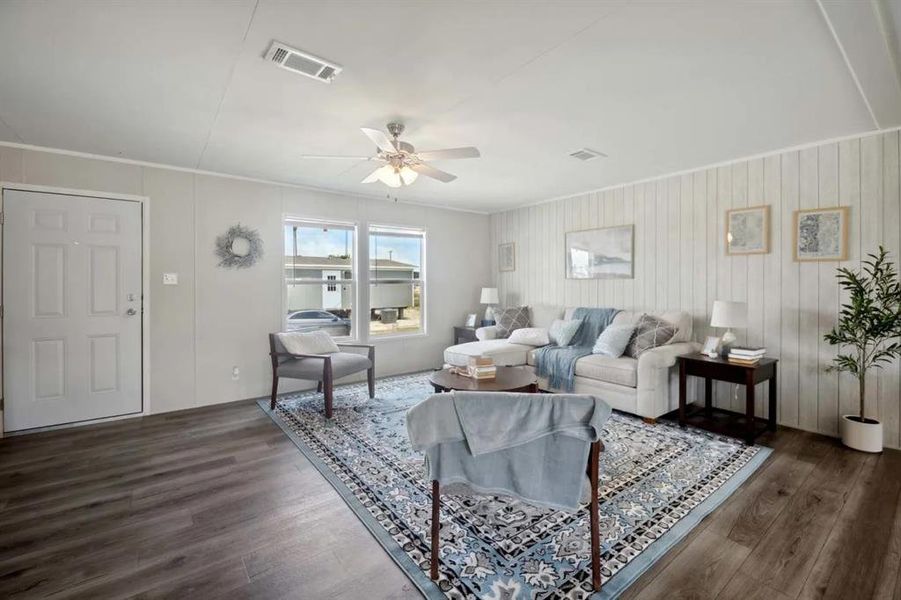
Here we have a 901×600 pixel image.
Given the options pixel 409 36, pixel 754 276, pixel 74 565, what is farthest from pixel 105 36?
pixel 754 276

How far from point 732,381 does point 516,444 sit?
2.66 metres

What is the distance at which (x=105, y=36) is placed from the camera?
1954 millimetres

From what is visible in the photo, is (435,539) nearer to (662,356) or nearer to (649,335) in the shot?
(662,356)

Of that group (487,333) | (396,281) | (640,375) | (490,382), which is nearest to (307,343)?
(396,281)

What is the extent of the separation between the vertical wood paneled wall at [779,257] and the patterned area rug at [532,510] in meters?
0.96

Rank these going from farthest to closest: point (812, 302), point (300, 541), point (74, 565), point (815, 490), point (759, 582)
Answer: point (812, 302), point (815, 490), point (300, 541), point (74, 565), point (759, 582)

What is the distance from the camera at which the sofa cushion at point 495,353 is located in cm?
460

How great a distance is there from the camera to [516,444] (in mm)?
1655

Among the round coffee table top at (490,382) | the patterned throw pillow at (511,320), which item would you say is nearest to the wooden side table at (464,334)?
the patterned throw pillow at (511,320)

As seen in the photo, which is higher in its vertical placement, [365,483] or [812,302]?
[812,302]

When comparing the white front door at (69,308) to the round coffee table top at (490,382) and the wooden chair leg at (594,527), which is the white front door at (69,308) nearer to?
the round coffee table top at (490,382)

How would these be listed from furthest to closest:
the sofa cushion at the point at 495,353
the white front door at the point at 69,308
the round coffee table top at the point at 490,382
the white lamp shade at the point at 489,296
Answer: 1. the white lamp shade at the point at 489,296
2. the sofa cushion at the point at 495,353
3. the white front door at the point at 69,308
4. the round coffee table top at the point at 490,382

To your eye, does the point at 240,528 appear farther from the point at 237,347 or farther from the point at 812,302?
the point at 812,302

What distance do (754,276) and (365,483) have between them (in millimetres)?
3898
